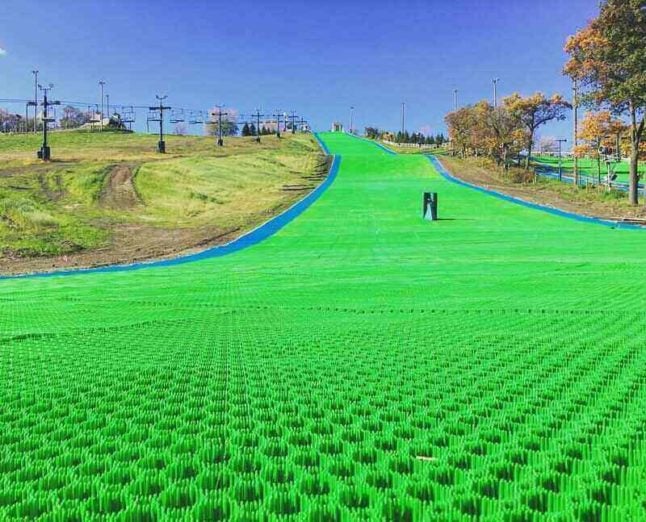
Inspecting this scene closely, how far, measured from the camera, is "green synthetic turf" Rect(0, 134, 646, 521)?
5.74 feet

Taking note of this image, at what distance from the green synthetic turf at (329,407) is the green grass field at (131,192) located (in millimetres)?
13854

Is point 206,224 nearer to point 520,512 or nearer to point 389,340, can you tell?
point 389,340

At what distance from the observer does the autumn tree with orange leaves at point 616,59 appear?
2144 centimetres

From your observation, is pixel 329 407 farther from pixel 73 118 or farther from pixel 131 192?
pixel 73 118

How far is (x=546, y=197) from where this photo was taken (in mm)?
30734

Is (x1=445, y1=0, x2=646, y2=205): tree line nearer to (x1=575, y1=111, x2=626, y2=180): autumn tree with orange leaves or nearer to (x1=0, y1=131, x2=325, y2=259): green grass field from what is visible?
(x1=575, y1=111, x2=626, y2=180): autumn tree with orange leaves

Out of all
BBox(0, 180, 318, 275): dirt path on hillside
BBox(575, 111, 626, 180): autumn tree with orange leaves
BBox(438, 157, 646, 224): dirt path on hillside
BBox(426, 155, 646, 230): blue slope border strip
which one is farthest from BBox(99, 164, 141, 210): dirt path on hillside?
BBox(575, 111, 626, 180): autumn tree with orange leaves

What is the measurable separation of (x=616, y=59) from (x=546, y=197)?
367 inches

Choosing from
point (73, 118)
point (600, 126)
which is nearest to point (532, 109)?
point (600, 126)

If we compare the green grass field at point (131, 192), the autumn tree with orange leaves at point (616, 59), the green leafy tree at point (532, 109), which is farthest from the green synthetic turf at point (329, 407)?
the green leafy tree at point (532, 109)

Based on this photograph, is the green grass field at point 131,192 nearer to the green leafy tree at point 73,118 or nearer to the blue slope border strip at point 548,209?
the blue slope border strip at point 548,209

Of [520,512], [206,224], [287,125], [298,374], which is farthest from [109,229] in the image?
[287,125]

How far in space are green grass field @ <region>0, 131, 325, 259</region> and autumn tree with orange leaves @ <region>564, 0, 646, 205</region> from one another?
14.2 m

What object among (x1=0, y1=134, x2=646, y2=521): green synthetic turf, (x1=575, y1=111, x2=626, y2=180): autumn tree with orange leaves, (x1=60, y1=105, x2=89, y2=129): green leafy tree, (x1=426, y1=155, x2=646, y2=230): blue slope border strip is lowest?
(x1=0, y1=134, x2=646, y2=521): green synthetic turf
